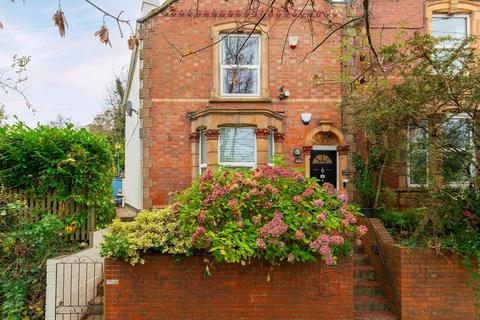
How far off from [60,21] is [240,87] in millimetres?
8452

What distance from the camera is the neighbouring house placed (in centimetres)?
1103

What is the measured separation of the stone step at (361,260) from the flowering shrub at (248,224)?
198 centimetres

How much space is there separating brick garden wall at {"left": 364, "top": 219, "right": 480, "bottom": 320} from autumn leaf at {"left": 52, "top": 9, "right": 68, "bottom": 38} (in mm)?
6018

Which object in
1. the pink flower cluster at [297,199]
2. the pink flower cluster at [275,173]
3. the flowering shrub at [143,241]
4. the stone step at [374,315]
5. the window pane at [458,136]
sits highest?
the window pane at [458,136]

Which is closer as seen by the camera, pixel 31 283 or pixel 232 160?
pixel 31 283

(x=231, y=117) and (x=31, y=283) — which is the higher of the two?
(x=231, y=117)

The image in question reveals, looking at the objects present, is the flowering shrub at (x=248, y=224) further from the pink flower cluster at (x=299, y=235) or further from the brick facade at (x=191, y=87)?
the brick facade at (x=191, y=87)

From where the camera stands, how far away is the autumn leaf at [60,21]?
319 centimetres

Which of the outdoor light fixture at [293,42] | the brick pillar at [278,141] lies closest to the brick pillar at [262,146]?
the brick pillar at [278,141]

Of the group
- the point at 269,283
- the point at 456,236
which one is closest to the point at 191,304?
the point at 269,283

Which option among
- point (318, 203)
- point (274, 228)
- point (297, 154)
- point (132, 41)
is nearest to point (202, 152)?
point (297, 154)

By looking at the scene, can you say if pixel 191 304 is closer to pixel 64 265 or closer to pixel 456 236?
pixel 64 265

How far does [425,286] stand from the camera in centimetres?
664

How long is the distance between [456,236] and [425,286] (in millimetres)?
1048
